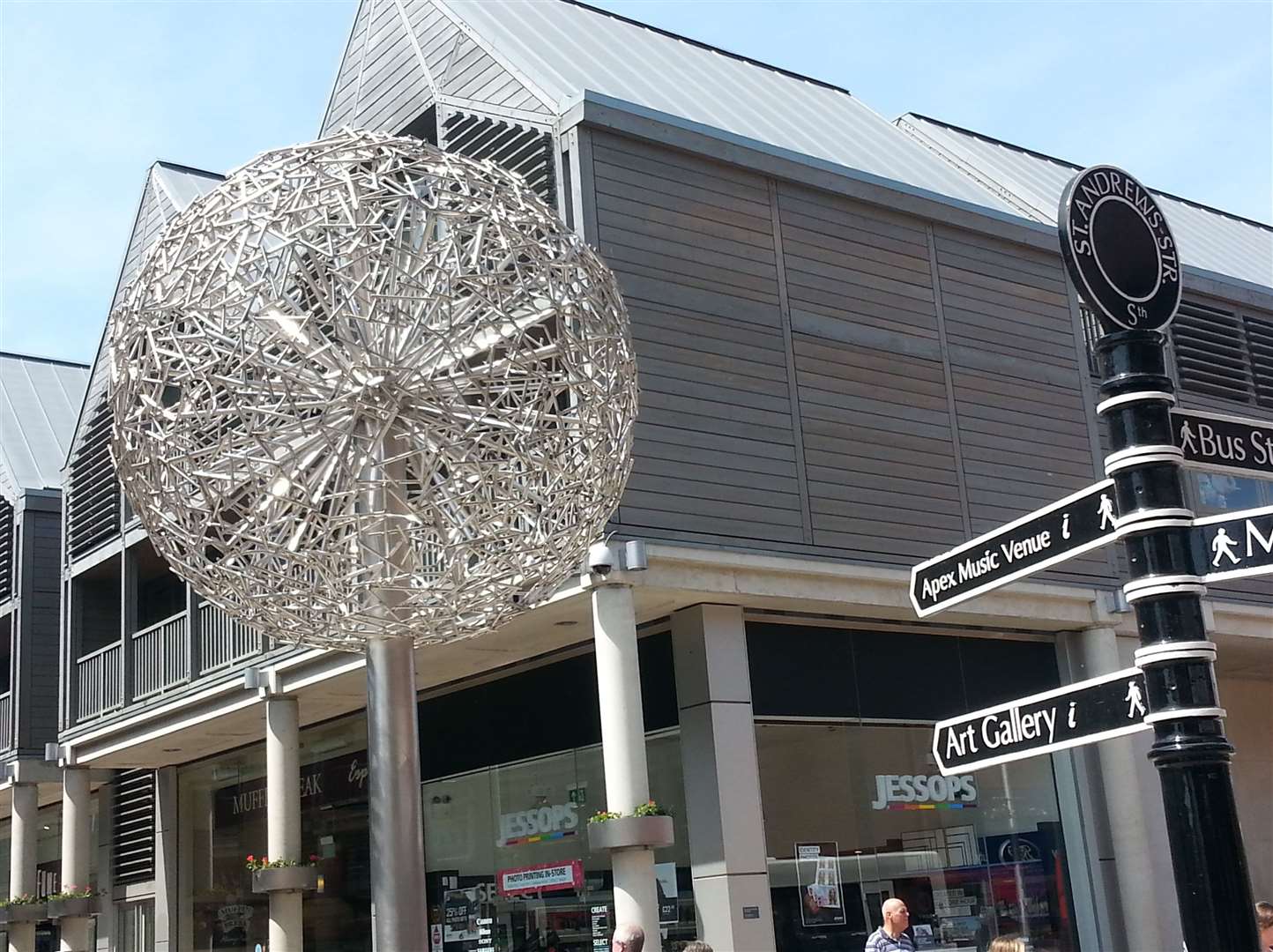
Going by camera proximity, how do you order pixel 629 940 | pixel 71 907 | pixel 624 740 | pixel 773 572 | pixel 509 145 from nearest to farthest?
pixel 629 940 < pixel 624 740 < pixel 773 572 < pixel 509 145 < pixel 71 907

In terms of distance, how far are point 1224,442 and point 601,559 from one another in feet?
28.2

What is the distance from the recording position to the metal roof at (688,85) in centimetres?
1554

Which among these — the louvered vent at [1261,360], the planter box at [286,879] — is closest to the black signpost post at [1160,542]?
the planter box at [286,879]

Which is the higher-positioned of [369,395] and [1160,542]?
[369,395]

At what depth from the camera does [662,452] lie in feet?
44.7

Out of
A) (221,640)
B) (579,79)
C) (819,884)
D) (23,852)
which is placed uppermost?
(579,79)

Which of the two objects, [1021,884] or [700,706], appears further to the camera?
[1021,884]

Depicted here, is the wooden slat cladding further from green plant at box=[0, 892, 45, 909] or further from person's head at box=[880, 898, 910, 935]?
green plant at box=[0, 892, 45, 909]

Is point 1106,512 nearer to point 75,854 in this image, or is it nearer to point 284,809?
point 284,809

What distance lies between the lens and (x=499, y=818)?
1608 cm

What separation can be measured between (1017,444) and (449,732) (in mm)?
7205

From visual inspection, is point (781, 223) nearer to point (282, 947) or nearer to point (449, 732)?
point (449, 732)

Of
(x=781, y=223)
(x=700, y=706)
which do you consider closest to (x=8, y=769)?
(x=700, y=706)

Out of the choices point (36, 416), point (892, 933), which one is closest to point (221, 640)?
point (36, 416)
